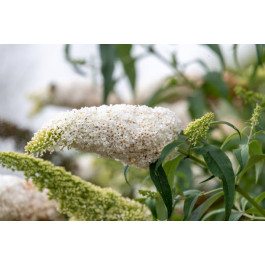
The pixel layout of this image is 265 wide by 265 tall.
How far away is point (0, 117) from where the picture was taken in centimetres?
103

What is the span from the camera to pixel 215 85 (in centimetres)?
109

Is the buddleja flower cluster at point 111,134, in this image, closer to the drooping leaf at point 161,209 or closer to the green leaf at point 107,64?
the drooping leaf at point 161,209

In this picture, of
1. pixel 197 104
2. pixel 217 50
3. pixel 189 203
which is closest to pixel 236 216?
pixel 189 203

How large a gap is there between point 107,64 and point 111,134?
40 centimetres

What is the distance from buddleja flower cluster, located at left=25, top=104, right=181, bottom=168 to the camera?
709 millimetres

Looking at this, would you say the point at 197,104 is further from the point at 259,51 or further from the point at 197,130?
the point at 197,130

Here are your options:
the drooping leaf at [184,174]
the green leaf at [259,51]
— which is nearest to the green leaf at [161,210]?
the drooping leaf at [184,174]

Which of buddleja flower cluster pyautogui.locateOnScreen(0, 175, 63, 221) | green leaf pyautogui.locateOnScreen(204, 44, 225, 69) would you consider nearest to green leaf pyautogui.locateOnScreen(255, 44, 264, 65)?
green leaf pyautogui.locateOnScreen(204, 44, 225, 69)

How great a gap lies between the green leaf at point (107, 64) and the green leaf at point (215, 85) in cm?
27

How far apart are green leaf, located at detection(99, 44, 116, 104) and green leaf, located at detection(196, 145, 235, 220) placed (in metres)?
0.38
